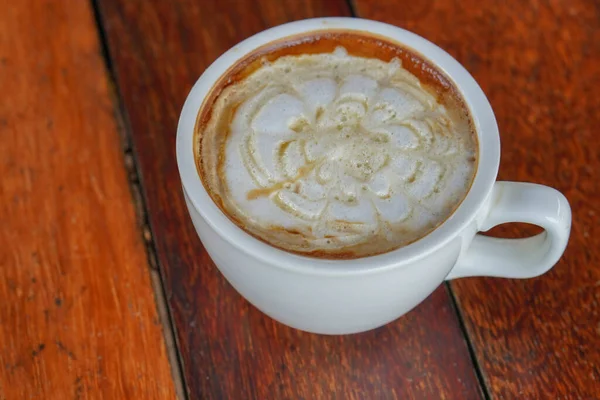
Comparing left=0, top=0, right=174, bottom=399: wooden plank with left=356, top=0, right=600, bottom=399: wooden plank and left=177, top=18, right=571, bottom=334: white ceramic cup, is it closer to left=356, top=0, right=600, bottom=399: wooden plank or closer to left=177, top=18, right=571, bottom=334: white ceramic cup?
left=177, top=18, right=571, bottom=334: white ceramic cup

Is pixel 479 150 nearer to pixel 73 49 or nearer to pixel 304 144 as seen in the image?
pixel 304 144

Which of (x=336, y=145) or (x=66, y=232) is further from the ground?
(x=336, y=145)

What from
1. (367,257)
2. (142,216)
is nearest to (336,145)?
(367,257)

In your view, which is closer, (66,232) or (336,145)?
(336,145)

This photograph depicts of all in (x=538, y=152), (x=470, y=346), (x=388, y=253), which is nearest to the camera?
(x=388, y=253)

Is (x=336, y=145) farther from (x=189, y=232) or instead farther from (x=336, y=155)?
(x=189, y=232)

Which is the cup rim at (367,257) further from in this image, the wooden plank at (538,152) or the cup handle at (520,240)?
the wooden plank at (538,152)

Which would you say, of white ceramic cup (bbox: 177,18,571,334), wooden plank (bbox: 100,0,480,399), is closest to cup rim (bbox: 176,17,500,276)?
white ceramic cup (bbox: 177,18,571,334)
